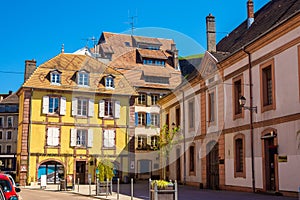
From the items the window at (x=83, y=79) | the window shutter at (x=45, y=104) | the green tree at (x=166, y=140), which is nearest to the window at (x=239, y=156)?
the green tree at (x=166, y=140)

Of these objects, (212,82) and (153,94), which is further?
(153,94)

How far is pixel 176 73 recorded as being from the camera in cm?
5091

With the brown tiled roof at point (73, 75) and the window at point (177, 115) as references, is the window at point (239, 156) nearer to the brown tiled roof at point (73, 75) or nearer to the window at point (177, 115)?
the window at point (177, 115)

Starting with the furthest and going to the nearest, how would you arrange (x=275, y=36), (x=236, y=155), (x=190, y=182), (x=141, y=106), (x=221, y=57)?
(x=141, y=106) → (x=190, y=182) → (x=221, y=57) → (x=236, y=155) → (x=275, y=36)

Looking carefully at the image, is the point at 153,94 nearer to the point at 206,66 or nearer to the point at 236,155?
the point at 206,66

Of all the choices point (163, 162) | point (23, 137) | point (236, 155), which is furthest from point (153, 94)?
point (236, 155)

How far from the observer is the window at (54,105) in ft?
125

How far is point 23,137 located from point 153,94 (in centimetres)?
1512

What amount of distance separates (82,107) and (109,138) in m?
3.91

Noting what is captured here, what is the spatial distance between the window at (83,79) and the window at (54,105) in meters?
2.51

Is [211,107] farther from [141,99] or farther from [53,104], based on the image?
[141,99]

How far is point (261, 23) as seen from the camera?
2386cm

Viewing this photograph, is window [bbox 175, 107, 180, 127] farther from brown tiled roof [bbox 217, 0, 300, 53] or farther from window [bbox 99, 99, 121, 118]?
window [bbox 99, 99, 121, 118]

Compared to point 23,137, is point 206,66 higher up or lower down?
higher up
